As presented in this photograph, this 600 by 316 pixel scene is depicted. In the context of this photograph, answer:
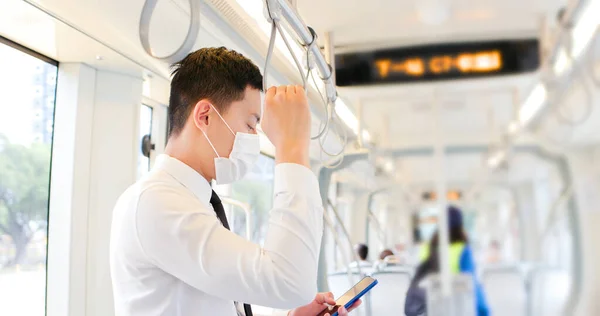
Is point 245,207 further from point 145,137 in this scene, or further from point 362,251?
point 362,251

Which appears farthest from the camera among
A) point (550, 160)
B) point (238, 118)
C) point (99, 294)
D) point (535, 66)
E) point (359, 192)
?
point (99, 294)

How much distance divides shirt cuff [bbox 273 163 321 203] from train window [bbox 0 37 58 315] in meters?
1.40

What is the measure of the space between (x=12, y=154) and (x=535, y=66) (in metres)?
1.76

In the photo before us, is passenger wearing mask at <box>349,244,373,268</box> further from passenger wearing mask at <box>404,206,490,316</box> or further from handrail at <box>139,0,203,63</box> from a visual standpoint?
handrail at <box>139,0,203,63</box>

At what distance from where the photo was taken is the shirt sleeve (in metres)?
0.83

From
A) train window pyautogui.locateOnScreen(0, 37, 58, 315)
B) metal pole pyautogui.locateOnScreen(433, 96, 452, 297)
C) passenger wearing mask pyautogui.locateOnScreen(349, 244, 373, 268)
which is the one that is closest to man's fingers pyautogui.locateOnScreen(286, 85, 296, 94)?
metal pole pyautogui.locateOnScreen(433, 96, 452, 297)

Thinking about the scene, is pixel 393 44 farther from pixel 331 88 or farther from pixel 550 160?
pixel 550 160

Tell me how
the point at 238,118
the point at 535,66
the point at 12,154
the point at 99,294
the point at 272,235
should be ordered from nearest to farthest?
1. the point at 272,235
2. the point at 238,118
3. the point at 535,66
4. the point at 12,154
5. the point at 99,294

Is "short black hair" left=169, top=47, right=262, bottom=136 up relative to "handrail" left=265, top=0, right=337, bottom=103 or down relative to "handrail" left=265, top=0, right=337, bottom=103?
down

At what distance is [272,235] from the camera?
85 cm

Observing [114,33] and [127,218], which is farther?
[114,33]

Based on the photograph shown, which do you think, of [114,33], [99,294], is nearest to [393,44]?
[114,33]

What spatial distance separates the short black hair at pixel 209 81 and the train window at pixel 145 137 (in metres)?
1.15

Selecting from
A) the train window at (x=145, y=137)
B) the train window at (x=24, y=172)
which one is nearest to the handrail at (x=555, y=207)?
the train window at (x=145, y=137)
